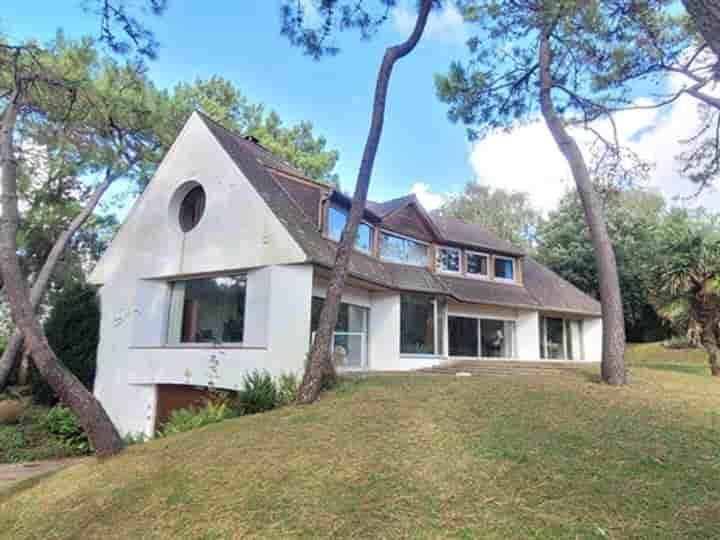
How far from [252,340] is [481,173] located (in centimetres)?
3489

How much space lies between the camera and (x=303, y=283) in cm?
1077

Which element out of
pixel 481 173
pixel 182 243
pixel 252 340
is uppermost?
pixel 481 173

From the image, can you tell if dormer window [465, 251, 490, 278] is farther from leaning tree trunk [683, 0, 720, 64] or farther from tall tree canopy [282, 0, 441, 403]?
leaning tree trunk [683, 0, 720, 64]

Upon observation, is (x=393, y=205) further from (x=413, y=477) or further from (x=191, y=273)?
(x=413, y=477)

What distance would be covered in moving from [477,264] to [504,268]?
60.6 inches

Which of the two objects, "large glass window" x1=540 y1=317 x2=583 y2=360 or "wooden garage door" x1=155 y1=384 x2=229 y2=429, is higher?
"large glass window" x1=540 y1=317 x2=583 y2=360

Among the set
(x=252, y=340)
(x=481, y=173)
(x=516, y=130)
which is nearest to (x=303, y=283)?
(x=252, y=340)

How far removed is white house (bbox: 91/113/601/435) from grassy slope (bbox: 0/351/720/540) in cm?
382

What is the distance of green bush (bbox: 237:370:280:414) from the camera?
902 cm

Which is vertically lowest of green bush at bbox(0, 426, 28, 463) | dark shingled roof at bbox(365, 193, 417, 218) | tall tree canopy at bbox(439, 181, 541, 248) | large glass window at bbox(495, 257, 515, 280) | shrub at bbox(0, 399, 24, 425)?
green bush at bbox(0, 426, 28, 463)

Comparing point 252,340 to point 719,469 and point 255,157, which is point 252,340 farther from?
point 719,469

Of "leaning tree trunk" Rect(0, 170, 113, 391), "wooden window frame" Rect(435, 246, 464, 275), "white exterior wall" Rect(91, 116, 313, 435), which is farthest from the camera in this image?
"wooden window frame" Rect(435, 246, 464, 275)

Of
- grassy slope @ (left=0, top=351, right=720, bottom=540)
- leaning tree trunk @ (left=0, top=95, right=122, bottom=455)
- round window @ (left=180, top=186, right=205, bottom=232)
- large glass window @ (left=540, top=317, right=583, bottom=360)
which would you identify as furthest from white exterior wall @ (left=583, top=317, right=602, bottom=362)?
leaning tree trunk @ (left=0, top=95, right=122, bottom=455)

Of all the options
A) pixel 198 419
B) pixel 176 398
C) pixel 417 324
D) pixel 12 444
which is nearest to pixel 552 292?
pixel 417 324
